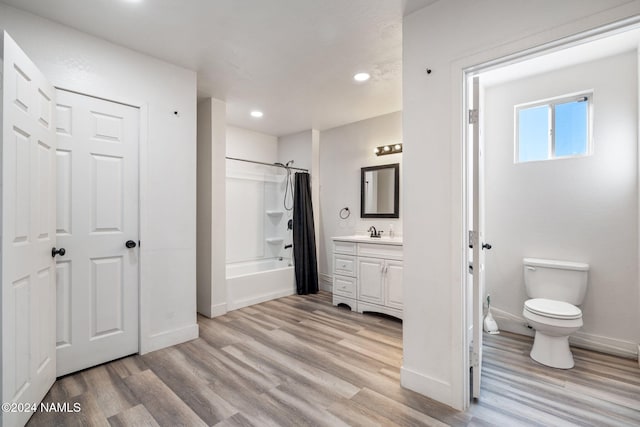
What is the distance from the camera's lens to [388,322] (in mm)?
3211

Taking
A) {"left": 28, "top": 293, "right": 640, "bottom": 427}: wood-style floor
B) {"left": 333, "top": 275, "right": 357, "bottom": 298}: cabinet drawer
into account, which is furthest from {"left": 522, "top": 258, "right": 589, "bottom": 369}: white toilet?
{"left": 333, "top": 275, "right": 357, "bottom": 298}: cabinet drawer

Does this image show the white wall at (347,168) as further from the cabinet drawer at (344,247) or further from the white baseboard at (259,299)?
the white baseboard at (259,299)

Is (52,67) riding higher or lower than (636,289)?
higher

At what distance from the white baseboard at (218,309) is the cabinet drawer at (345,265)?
4.61 ft

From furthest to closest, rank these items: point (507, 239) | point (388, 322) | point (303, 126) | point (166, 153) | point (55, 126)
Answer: point (303, 126), point (388, 322), point (507, 239), point (166, 153), point (55, 126)

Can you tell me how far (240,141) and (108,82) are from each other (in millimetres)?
2311

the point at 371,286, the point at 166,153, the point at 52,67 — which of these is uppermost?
the point at 52,67

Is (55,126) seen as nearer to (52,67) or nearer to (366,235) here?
(52,67)

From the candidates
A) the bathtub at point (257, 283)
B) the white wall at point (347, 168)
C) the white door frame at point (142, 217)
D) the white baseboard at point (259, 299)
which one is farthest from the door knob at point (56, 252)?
the white wall at point (347, 168)

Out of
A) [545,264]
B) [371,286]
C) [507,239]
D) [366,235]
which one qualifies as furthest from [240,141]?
[545,264]

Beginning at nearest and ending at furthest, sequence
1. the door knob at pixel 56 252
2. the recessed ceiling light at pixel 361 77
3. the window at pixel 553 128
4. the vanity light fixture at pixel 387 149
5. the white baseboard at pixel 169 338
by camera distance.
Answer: the door knob at pixel 56 252 < the white baseboard at pixel 169 338 < the window at pixel 553 128 < the recessed ceiling light at pixel 361 77 < the vanity light fixture at pixel 387 149

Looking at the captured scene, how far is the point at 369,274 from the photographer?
344 centimetres

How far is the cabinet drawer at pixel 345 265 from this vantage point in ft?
11.8

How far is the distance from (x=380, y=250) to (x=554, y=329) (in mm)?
1643
